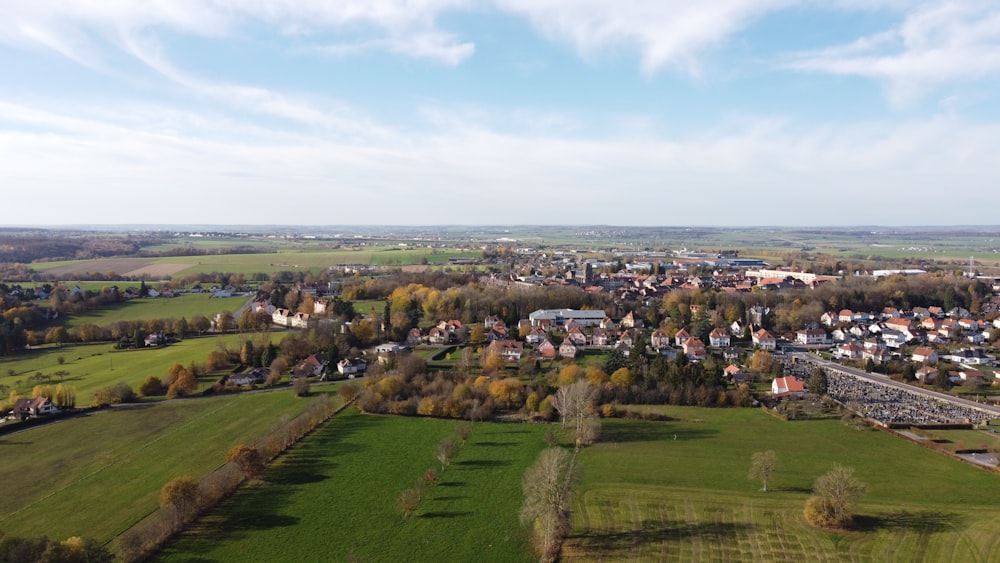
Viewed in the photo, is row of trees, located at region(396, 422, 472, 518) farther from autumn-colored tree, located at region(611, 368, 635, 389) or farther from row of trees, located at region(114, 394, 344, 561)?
autumn-colored tree, located at region(611, 368, 635, 389)

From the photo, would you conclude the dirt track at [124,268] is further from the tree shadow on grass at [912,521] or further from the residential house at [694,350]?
the tree shadow on grass at [912,521]

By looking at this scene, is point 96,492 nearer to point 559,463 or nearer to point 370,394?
point 370,394

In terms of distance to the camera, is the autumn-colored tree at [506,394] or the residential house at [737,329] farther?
the residential house at [737,329]

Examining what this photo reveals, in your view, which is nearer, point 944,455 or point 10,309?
point 944,455

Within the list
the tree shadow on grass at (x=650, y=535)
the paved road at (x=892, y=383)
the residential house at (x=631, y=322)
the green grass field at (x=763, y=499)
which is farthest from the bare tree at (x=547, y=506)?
the residential house at (x=631, y=322)

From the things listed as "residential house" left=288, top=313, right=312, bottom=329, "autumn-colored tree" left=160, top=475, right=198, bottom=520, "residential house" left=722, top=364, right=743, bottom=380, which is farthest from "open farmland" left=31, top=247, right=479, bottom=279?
"autumn-colored tree" left=160, top=475, right=198, bottom=520

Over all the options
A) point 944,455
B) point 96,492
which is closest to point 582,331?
point 944,455
